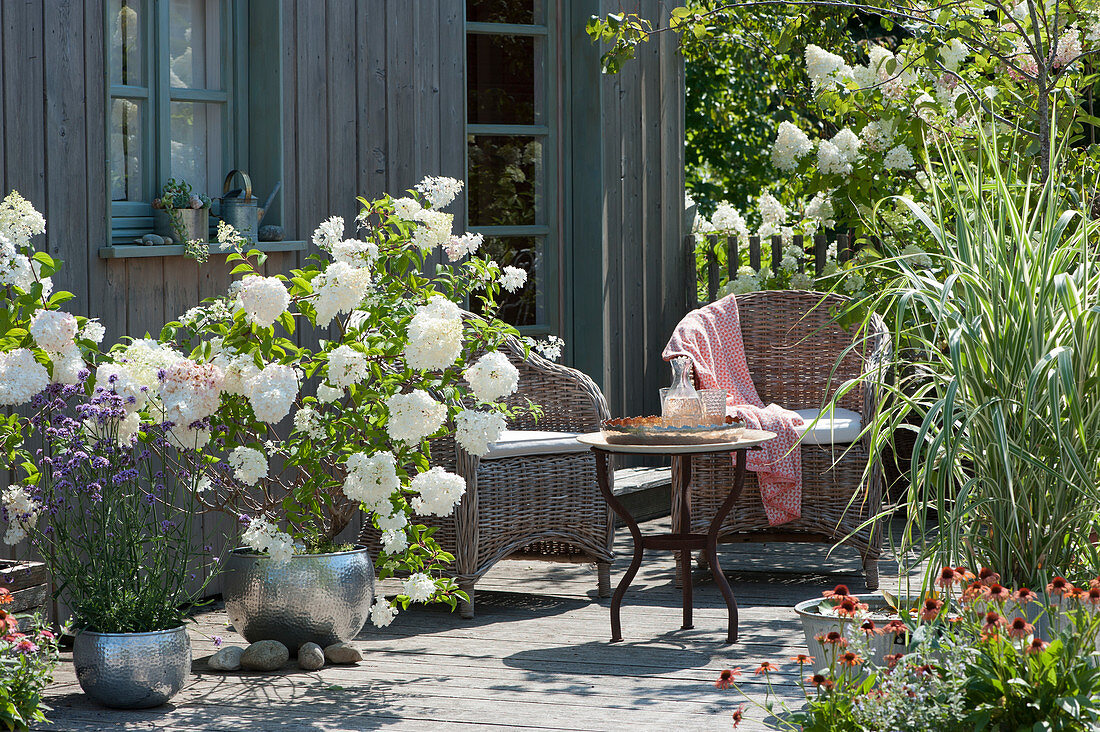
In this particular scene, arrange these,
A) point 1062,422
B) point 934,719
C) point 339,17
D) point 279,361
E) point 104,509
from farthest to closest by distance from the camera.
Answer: point 339,17 < point 279,361 < point 104,509 < point 1062,422 < point 934,719

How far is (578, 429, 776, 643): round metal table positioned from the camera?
3.71m

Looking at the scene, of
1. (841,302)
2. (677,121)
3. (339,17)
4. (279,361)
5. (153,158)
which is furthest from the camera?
(677,121)

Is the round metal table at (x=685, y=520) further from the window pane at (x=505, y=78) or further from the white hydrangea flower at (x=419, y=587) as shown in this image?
the window pane at (x=505, y=78)

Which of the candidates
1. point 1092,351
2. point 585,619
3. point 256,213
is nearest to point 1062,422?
point 1092,351

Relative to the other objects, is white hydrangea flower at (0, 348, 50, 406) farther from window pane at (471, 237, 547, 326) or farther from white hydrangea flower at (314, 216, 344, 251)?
window pane at (471, 237, 547, 326)

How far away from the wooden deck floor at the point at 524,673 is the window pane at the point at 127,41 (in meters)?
1.56

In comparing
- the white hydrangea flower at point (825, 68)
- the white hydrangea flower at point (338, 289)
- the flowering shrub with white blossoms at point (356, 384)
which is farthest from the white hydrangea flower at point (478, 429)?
the white hydrangea flower at point (825, 68)

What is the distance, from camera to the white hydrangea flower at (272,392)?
306 centimetres

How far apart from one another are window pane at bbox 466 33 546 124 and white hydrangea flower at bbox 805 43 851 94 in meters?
1.06

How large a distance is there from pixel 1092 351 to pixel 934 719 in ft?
2.85

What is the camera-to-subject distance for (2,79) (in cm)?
344

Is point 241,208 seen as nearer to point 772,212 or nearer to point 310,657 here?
point 310,657

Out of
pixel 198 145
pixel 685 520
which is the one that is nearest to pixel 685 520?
pixel 685 520

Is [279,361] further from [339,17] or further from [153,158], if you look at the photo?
[339,17]
